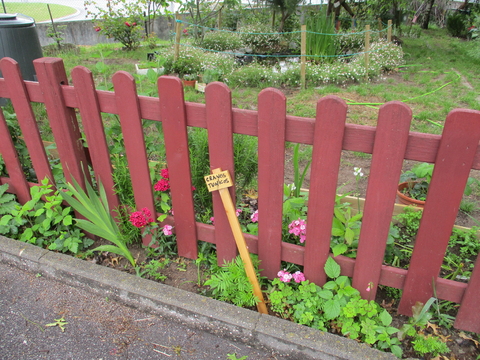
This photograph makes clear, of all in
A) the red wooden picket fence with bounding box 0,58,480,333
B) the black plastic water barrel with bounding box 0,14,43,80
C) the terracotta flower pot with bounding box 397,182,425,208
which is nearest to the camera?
the red wooden picket fence with bounding box 0,58,480,333

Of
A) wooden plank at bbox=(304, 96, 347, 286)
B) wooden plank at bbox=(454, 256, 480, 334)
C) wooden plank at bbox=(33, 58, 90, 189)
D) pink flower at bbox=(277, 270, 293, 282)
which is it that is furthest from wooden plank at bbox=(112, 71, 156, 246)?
wooden plank at bbox=(454, 256, 480, 334)

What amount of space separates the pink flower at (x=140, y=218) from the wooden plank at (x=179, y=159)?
170 mm

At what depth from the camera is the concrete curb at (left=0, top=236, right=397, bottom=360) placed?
1690mm

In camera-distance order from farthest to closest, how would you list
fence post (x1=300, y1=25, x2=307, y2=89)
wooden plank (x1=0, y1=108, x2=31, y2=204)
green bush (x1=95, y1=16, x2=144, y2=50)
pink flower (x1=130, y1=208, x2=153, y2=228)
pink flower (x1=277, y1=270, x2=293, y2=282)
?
green bush (x1=95, y1=16, x2=144, y2=50)
fence post (x1=300, y1=25, x2=307, y2=89)
wooden plank (x1=0, y1=108, x2=31, y2=204)
pink flower (x1=130, y1=208, x2=153, y2=228)
pink flower (x1=277, y1=270, x2=293, y2=282)

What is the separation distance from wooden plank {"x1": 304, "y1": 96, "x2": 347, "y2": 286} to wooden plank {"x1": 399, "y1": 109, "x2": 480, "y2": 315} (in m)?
0.40

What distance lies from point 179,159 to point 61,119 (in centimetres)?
81

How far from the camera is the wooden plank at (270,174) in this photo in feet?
5.28

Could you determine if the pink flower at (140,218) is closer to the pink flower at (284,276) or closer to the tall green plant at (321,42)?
the pink flower at (284,276)

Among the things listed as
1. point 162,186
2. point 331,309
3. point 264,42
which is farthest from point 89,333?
point 264,42

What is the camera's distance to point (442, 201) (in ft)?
Result: 5.03

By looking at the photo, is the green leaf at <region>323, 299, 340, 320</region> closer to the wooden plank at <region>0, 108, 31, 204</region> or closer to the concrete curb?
the concrete curb

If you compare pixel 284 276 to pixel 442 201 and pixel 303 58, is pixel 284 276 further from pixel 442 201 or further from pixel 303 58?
pixel 303 58

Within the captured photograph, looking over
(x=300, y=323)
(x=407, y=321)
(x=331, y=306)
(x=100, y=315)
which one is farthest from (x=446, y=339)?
(x=100, y=315)

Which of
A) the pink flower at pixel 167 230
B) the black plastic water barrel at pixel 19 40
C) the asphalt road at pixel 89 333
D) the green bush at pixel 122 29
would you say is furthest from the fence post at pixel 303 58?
the green bush at pixel 122 29
